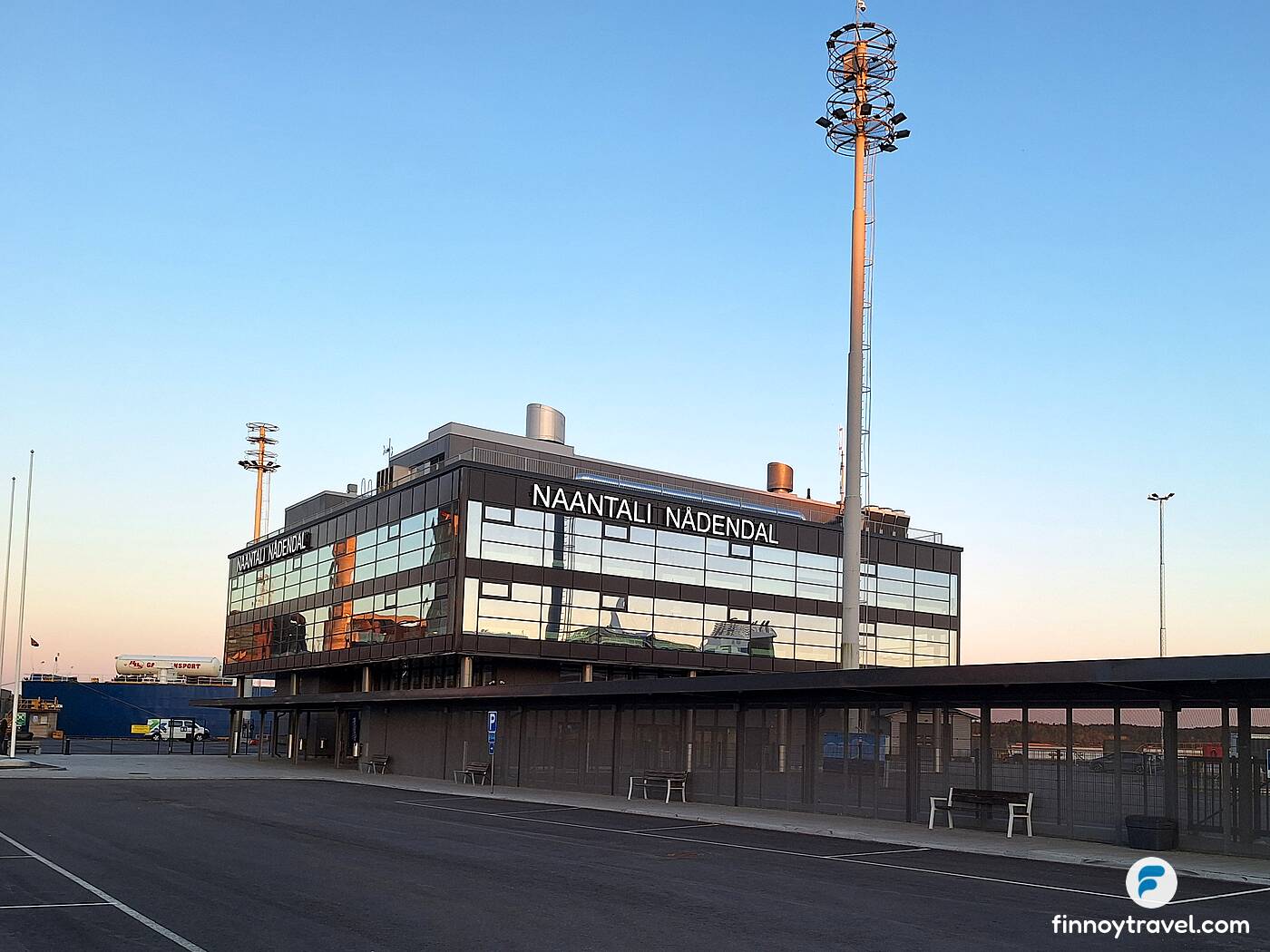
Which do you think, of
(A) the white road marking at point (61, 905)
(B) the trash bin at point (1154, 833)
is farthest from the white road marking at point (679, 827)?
(A) the white road marking at point (61, 905)

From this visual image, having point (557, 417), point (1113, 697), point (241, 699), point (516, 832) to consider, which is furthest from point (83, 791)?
point (557, 417)

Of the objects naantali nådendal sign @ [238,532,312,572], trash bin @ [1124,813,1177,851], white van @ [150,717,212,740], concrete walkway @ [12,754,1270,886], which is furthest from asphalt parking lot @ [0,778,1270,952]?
white van @ [150,717,212,740]

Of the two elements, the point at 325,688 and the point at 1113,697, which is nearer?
the point at 1113,697

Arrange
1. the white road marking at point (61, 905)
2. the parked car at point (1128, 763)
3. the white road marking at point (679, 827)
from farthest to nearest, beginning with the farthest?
the white road marking at point (679, 827) < the parked car at point (1128, 763) < the white road marking at point (61, 905)

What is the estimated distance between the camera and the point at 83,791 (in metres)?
37.2

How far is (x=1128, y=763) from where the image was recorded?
2545 cm

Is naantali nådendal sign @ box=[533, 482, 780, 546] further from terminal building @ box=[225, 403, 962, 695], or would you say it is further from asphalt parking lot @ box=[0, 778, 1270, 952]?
asphalt parking lot @ box=[0, 778, 1270, 952]

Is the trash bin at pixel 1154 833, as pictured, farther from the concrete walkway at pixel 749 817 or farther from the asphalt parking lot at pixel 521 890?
the asphalt parking lot at pixel 521 890

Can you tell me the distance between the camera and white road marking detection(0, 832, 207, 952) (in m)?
12.5

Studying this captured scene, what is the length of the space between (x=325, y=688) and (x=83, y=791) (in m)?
32.5

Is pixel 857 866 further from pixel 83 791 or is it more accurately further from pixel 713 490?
pixel 713 490

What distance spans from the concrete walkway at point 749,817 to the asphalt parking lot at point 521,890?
0.95 meters

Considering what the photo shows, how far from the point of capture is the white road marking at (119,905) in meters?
12.5
